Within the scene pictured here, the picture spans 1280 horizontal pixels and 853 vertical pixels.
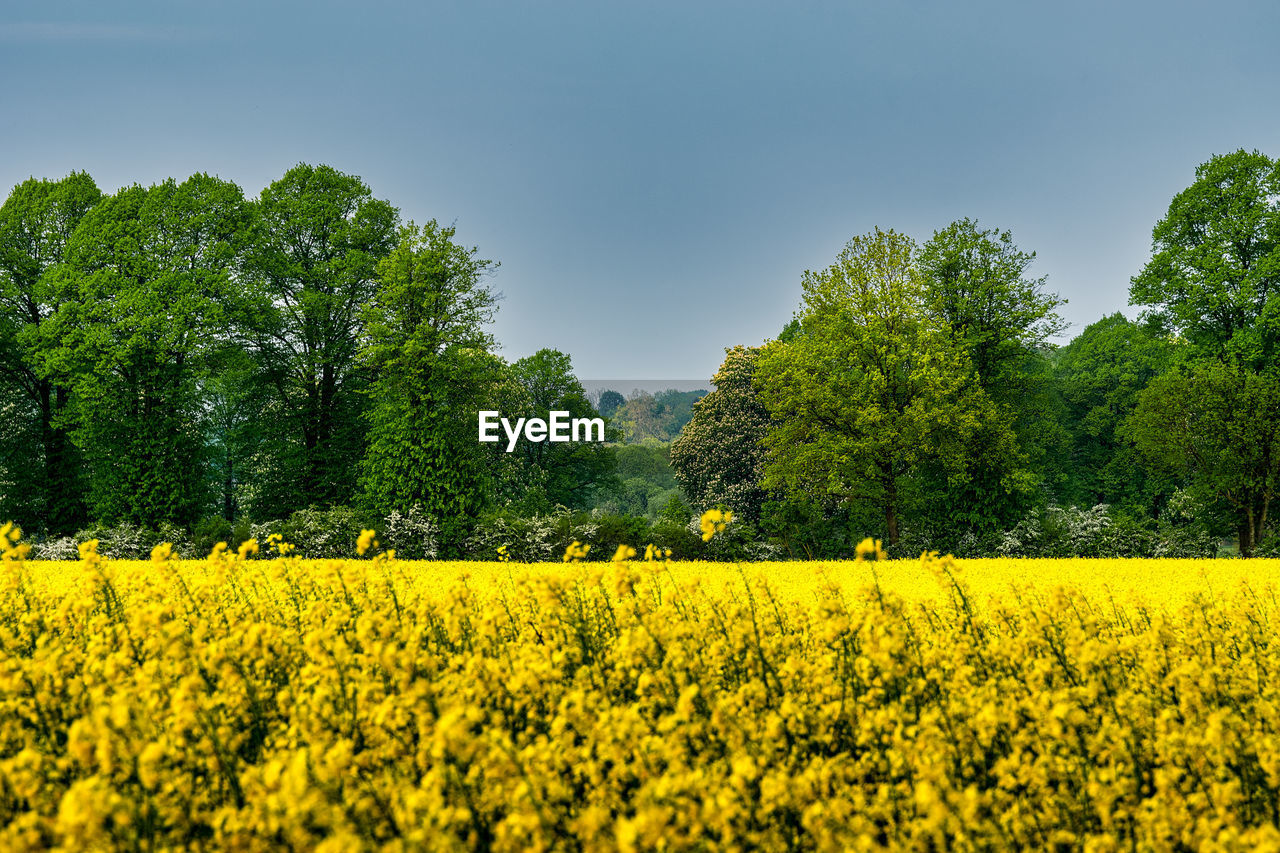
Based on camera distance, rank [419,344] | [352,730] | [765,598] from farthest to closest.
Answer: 1. [419,344]
2. [765,598]
3. [352,730]

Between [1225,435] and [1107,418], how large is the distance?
51.7 ft

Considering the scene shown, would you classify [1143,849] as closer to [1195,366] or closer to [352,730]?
[352,730]

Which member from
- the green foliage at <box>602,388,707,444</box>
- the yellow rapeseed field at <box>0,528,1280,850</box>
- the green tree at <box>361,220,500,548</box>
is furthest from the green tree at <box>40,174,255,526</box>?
the green foliage at <box>602,388,707,444</box>

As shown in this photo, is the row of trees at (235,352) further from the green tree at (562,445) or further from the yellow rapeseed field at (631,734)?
the yellow rapeseed field at (631,734)

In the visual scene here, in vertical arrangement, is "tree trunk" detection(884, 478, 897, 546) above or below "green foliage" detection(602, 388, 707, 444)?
below

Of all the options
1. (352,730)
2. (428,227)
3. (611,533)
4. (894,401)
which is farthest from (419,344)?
(352,730)

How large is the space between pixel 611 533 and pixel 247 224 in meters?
20.2

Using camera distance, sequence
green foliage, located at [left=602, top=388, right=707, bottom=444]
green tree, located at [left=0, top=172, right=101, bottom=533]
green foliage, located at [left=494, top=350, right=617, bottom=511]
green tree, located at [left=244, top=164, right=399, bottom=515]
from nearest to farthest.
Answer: green tree, located at [left=0, top=172, right=101, bottom=533], green tree, located at [left=244, top=164, right=399, bottom=515], green foliage, located at [left=494, top=350, right=617, bottom=511], green foliage, located at [left=602, top=388, right=707, bottom=444]

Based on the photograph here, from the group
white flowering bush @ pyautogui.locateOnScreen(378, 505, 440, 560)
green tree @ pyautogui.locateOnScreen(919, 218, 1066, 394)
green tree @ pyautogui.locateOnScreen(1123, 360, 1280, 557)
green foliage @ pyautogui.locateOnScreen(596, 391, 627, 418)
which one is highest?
green foliage @ pyautogui.locateOnScreen(596, 391, 627, 418)

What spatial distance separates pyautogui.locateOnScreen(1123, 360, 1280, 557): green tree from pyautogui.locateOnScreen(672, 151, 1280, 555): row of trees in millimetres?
58

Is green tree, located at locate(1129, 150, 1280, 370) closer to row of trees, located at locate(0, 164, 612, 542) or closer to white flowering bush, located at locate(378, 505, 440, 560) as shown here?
row of trees, located at locate(0, 164, 612, 542)

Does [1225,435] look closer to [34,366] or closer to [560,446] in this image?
[560,446]

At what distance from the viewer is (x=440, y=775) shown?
296 cm

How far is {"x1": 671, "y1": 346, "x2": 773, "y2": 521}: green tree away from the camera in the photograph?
103ft
